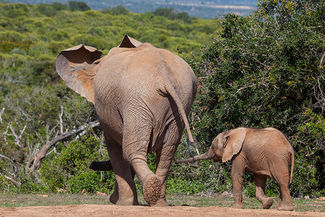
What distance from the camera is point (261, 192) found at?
920 cm

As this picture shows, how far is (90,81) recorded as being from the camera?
9758 millimetres

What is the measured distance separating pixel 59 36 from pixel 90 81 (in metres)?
60.1

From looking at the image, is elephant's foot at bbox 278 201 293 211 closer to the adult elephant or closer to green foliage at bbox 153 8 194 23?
the adult elephant

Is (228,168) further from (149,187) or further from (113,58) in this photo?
(149,187)

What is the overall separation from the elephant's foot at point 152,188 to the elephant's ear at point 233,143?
2287 millimetres

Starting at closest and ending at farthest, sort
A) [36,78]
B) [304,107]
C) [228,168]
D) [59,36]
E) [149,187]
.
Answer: [149,187], [304,107], [228,168], [36,78], [59,36]

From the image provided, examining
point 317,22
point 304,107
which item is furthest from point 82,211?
point 317,22

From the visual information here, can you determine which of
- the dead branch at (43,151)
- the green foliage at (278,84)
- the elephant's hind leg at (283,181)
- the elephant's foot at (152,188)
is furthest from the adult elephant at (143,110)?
the dead branch at (43,151)

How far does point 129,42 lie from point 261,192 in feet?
9.94

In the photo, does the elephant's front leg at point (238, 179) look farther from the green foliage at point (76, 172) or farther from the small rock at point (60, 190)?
the small rock at point (60, 190)

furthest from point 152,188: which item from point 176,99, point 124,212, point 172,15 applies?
point 172,15

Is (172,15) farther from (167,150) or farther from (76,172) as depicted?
(167,150)

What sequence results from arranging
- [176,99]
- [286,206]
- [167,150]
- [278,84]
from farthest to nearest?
[278,84] → [286,206] → [167,150] → [176,99]

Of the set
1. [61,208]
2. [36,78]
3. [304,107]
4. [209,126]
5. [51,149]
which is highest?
[61,208]
